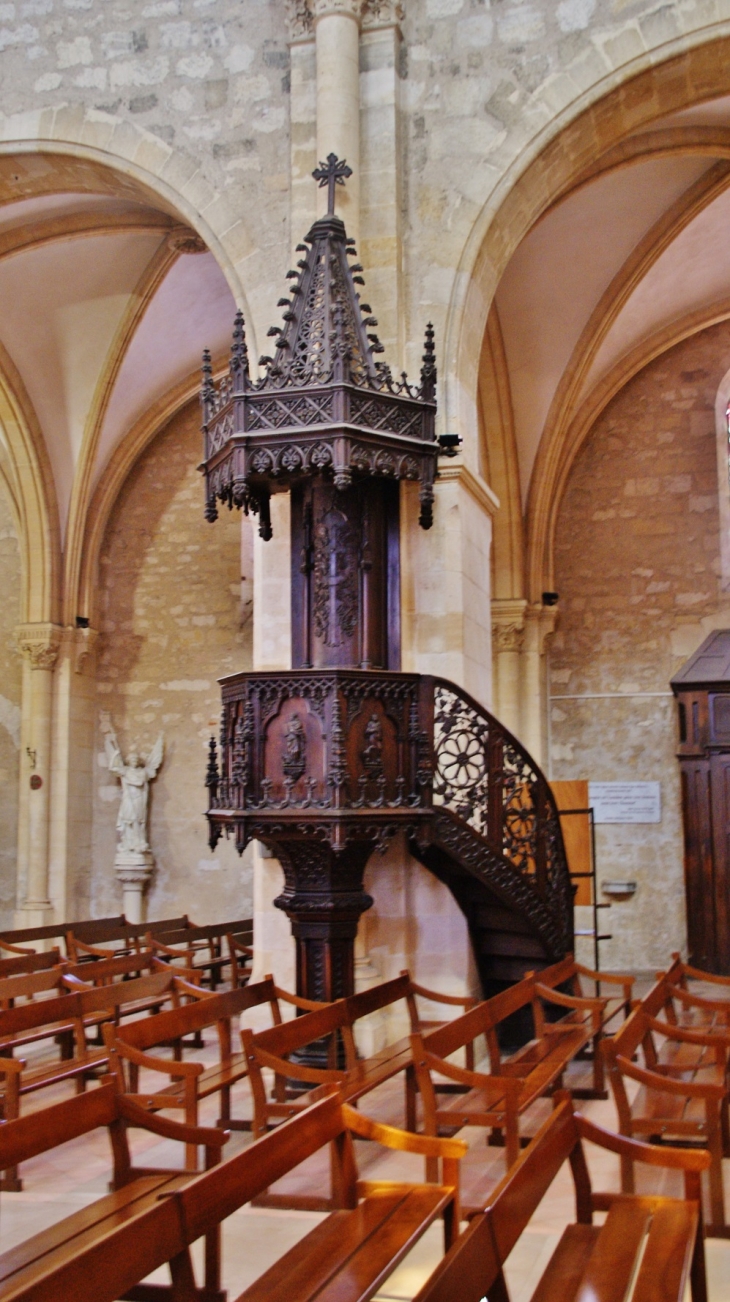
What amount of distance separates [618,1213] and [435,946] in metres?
4.57

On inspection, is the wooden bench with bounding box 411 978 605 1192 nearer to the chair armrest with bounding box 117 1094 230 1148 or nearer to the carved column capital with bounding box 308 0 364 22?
the chair armrest with bounding box 117 1094 230 1148

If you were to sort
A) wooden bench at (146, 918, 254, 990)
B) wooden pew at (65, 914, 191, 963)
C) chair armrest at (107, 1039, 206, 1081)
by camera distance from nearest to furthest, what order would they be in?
chair armrest at (107, 1039, 206, 1081), wooden bench at (146, 918, 254, 990), wooden pew at (65, 914, 191, 963)

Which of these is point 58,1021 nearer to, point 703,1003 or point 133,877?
point 703,1003

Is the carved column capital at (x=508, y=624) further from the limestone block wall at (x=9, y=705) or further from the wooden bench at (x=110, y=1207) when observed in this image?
the wooden bench at (x=110, y=1207)

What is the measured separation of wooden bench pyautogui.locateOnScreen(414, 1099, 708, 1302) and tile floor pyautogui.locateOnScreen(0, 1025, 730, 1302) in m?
0.66

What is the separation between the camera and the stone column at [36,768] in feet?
44.4

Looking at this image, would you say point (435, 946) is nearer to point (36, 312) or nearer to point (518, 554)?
point (518, 554)

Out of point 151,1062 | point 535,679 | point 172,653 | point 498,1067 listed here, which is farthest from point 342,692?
point 172,653

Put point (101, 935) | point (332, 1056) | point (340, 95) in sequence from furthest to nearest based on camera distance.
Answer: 1. point (101, 935)
2. point (340, 95)
3. point (332, 1056)

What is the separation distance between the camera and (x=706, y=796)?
12523 millimetres

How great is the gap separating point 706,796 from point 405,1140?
32.6ft

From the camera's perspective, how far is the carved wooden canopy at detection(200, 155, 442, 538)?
7.00 metres

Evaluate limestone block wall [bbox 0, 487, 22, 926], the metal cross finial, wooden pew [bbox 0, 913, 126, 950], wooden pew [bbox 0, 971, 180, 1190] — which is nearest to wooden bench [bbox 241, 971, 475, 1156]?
wooden pew [bbox 0, 971, 180, 1190]

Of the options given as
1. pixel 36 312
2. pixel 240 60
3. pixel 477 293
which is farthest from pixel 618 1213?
pixel 36 312
